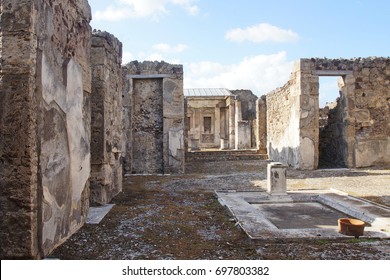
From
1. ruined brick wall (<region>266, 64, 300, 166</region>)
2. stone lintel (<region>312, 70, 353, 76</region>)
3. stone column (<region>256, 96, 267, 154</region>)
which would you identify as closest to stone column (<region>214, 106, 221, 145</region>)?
stone column (<region>256, 96, 267, 154</region>)

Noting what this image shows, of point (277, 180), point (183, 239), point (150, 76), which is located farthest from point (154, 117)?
point (183, 239)

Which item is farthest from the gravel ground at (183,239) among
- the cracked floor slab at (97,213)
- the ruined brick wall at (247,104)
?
the ruined brick wall at (247,104)

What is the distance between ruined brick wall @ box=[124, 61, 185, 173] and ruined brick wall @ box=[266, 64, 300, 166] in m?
3.71

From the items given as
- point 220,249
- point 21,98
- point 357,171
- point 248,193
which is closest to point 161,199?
point 248,193

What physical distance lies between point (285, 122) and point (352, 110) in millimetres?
2347

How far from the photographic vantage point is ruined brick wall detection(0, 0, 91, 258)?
2.64 m

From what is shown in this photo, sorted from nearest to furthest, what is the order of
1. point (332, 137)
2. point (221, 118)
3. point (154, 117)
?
point (154, 117) < point (332, 137) < point (221, 118)

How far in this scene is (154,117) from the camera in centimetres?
1043

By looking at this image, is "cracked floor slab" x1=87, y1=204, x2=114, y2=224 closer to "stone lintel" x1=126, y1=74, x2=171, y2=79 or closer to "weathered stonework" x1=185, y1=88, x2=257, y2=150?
"stone lintel" x1=126, y1=74, x2=171, y2=79

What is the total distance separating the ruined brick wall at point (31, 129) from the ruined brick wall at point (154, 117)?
690 cm

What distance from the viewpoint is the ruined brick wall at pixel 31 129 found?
2.64 m

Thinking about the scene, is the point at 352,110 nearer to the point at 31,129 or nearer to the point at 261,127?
the point at 261,127

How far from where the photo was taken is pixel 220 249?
3.21m

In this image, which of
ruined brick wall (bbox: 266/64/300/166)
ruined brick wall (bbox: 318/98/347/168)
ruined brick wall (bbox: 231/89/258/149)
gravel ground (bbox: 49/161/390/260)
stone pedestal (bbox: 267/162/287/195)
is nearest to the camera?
gravel ground (bbox: 49/161/390/260)
